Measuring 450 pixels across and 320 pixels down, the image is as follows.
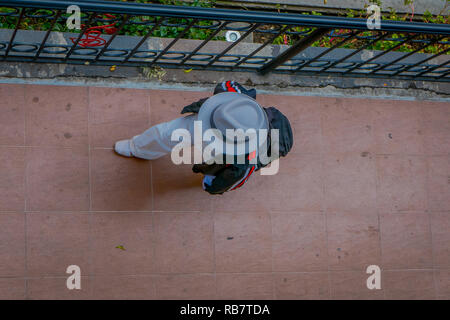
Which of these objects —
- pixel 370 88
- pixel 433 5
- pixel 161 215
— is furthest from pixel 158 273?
pixel 433 5

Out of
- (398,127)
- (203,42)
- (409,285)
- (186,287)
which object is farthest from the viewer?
(398,127)

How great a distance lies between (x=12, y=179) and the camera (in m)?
3.79

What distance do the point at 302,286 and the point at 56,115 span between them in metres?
2.57

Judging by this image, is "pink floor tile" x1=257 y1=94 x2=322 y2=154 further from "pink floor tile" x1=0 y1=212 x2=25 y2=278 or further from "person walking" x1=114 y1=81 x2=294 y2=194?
"pink floor tile" x1=0 y1=212 x2=25 y2=278

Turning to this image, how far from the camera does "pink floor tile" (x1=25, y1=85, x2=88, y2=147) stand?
3879 millimetres

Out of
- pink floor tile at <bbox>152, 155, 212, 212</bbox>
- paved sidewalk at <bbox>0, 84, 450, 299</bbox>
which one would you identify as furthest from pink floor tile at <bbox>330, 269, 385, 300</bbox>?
pink floor tile at <bbox>152, 155, 212, 212</bbox>

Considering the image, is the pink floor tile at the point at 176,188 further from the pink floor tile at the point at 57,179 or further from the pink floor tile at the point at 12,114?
the pink floor tile at the point at 12,114

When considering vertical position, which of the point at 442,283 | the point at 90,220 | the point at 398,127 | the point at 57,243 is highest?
the point at 398,127

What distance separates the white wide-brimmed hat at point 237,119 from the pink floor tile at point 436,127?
91.4 inches

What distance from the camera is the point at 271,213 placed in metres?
4.23

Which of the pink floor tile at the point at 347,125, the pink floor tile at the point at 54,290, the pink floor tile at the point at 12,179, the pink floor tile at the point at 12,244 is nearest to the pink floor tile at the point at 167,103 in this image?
the pink floor tile at the point at 12,179

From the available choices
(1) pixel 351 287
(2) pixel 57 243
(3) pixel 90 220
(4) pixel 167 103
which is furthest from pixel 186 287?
(4) pixel 167 103

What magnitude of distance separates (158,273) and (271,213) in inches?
43.5

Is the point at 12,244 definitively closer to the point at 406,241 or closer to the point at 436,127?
the point at 406,241
